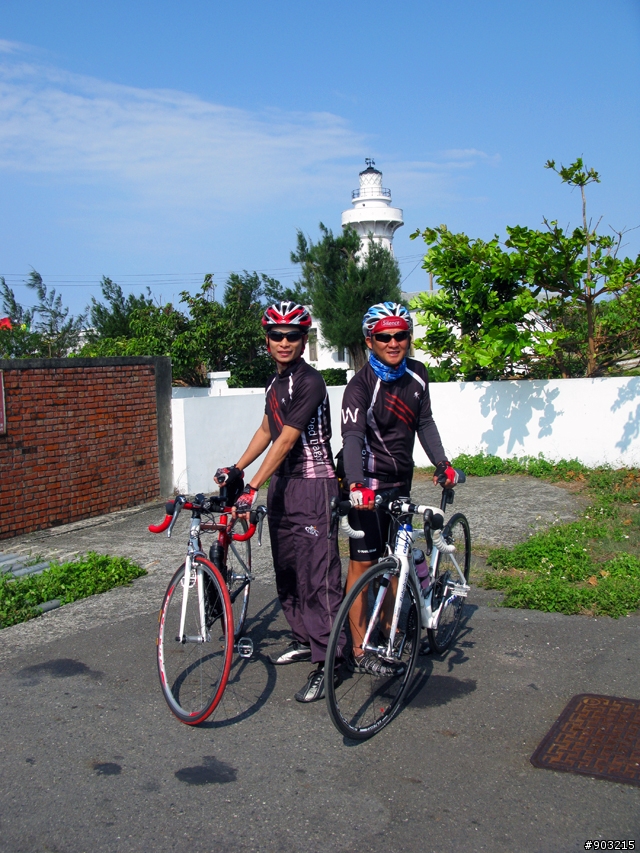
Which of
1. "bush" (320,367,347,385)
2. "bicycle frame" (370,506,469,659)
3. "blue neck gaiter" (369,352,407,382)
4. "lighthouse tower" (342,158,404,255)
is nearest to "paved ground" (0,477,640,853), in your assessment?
"bicycle frame" (370,506,469,659)

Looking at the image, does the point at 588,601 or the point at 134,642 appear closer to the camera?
the point at 134,642

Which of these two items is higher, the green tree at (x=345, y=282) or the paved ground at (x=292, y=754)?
the green tree at (x=345, y=282)

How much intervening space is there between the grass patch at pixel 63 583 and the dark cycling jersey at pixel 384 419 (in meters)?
2.97

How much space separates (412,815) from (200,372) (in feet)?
73.5

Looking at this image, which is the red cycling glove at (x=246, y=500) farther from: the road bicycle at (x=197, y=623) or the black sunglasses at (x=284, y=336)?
the black sunglasses at (x=284, y=336)

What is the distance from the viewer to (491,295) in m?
11.8

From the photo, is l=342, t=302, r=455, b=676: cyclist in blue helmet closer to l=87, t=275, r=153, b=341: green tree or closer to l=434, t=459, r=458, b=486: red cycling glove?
l=434, t=459, r=458, b=486: red cycling glove

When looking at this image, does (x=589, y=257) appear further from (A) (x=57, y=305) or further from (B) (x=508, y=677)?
(A) (x=57, y=305)

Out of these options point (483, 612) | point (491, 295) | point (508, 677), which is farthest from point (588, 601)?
point (491, 295)

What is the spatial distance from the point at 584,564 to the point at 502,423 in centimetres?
592

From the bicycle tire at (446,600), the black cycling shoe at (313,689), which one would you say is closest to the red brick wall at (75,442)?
the black cycling shoe at (313,689)

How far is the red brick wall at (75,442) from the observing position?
852 cm

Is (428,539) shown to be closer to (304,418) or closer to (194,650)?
(304,418)

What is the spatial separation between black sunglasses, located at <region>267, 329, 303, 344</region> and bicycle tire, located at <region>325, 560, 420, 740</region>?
51.4 inches
